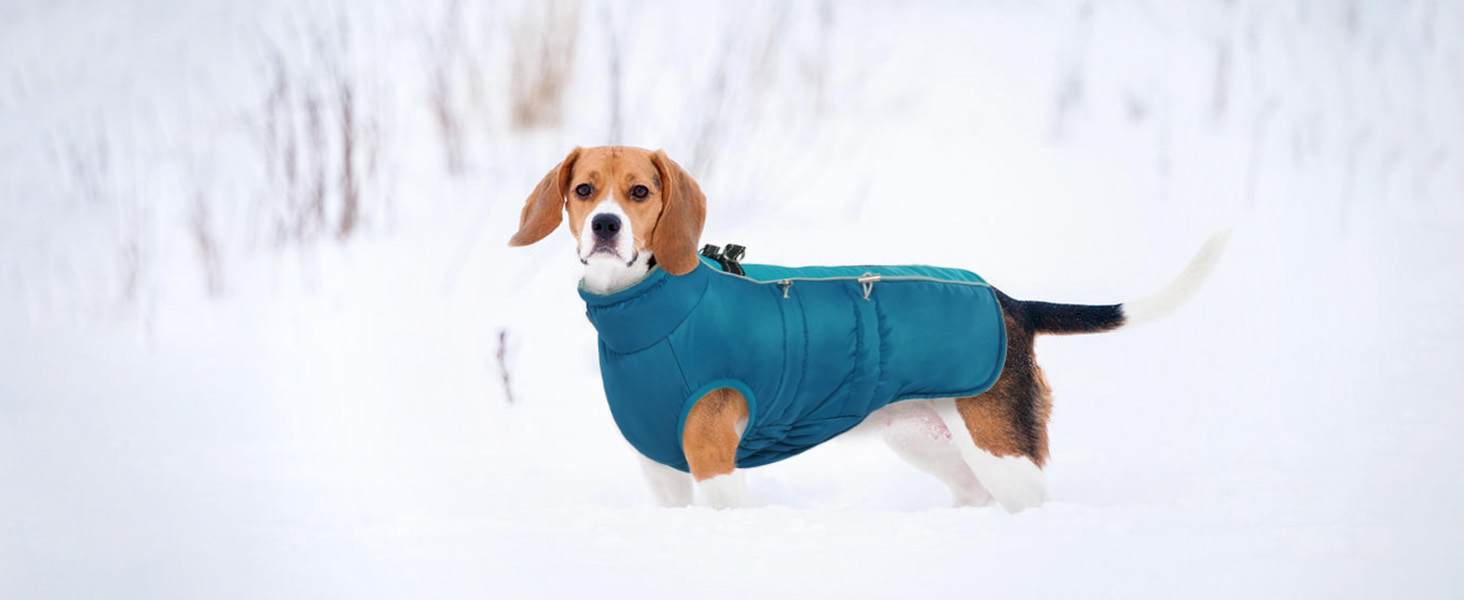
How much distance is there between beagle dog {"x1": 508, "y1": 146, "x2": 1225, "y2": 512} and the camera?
2.78 m

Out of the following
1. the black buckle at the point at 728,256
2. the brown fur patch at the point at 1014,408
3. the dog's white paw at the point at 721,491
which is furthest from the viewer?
the brown fur patch at the point at 1014,408

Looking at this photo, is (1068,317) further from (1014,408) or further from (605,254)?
(605,254)

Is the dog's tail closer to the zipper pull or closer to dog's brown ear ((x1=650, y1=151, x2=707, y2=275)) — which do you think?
the zipper pull

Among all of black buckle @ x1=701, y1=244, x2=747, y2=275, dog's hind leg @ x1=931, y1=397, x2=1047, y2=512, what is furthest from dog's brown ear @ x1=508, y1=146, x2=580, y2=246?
dog's hind leg @ x1=931, y1=397, x2=1047, y2=512

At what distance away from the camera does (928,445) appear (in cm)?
330

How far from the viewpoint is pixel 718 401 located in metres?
2.82

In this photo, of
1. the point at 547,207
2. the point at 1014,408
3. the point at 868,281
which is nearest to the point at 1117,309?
the point at 1014,408

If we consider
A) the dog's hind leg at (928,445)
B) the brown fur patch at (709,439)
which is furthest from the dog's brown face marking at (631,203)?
the dog's hind leg at (928,445)

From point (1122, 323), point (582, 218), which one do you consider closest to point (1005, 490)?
point (1122, 323)

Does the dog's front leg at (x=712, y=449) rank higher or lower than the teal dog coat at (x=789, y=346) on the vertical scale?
lower

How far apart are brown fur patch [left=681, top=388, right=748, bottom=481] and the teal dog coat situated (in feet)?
0.10

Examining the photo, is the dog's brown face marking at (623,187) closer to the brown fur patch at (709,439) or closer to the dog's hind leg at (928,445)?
the brown fur patch at (709,439)

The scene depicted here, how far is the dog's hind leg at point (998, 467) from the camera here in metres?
3.09

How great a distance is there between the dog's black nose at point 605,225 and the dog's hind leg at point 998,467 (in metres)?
0.96
